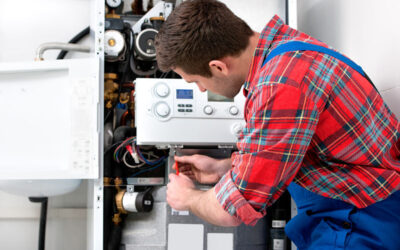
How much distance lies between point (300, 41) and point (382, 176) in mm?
351

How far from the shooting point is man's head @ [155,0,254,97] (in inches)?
36.5

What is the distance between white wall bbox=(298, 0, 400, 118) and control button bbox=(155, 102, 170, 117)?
0.66 meters

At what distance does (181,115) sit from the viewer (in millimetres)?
1427

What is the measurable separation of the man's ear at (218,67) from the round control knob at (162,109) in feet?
1.45

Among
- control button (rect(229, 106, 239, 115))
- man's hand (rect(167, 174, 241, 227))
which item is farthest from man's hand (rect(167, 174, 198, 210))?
control button (rect(229, 106, 239, 115))

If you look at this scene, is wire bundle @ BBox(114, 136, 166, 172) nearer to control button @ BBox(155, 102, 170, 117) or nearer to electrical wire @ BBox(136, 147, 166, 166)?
electrical wire @ BBox(136, 147, 166, 166)

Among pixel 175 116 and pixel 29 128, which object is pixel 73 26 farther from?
pixel 175 116

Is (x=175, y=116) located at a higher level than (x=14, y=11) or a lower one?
lower

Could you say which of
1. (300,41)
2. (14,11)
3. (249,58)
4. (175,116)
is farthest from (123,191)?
(14,11)

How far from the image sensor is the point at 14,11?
6.73 feet

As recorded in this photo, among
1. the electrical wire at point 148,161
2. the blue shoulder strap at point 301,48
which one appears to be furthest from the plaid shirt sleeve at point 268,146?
the electrical wire at point 148,161

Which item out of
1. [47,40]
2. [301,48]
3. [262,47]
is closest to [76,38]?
[47,40]

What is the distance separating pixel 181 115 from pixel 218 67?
1.56 ft

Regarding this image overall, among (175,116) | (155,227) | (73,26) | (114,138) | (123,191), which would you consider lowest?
(155,227)
